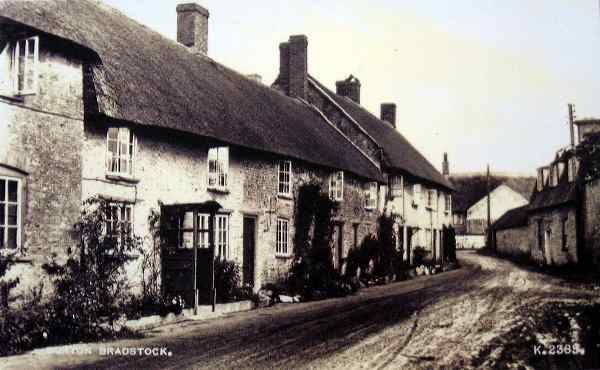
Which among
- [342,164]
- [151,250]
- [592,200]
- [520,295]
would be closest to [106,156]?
[151,250]

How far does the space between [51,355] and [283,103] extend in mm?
19014

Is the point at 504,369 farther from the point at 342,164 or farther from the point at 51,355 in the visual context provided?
the point at 342,164

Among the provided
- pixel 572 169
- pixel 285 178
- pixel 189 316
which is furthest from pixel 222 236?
pixel 572 169

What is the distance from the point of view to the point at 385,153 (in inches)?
1273

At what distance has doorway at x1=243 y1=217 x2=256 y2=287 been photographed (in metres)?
19.9

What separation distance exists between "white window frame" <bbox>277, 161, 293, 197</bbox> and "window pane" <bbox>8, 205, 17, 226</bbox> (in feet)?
36.6

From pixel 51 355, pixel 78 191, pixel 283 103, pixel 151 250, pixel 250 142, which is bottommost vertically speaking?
pixel 51 355

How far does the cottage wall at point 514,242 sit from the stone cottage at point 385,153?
272 inches

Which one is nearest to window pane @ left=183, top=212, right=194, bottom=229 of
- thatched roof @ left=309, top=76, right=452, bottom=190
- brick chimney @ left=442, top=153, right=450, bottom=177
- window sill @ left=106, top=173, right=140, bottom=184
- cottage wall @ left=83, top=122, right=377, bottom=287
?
cottage wall @ left=83, top=122, right=377, bottom=287

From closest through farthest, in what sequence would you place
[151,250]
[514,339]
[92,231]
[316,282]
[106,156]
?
[514,339] → [92,231] → [106,156] → [151,250] → [316,282]

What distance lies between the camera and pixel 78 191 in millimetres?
13258

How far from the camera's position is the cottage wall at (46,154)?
38.6 feet

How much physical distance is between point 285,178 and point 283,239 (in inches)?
82.6

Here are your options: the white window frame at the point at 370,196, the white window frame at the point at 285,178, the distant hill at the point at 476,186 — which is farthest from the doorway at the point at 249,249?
the distant hill at the point at 476,186
